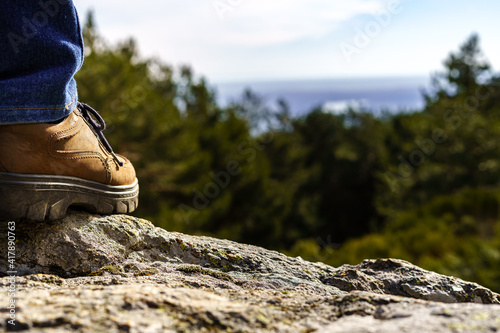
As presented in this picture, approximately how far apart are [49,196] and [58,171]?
10cm

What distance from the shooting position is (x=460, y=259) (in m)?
7.48

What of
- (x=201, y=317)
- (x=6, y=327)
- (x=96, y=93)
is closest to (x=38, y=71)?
(x=6, y=327)

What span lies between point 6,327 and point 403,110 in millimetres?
29915

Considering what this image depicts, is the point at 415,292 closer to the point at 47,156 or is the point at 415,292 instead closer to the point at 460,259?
the point at 47,156

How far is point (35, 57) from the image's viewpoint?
60.6 inches

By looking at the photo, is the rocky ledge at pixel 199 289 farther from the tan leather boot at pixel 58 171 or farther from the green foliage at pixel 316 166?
the green foliage at pixel 316 166

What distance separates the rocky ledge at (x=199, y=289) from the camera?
3.45ft

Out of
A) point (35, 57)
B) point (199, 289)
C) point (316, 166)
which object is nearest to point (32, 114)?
point (35, 57)

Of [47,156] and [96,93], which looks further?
[96,93]

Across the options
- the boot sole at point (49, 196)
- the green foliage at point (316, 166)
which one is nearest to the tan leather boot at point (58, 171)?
the boot sole at point (49, 196)

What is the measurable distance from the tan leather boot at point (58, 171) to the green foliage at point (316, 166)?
6006mm

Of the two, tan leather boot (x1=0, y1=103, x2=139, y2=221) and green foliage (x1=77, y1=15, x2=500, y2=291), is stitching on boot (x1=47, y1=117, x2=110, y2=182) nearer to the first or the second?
tan leather boot (x1=0, y1=103, x2=139, y2=221)

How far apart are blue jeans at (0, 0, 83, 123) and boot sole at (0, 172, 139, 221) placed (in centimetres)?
21

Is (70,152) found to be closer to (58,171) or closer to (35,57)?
(58,171)
